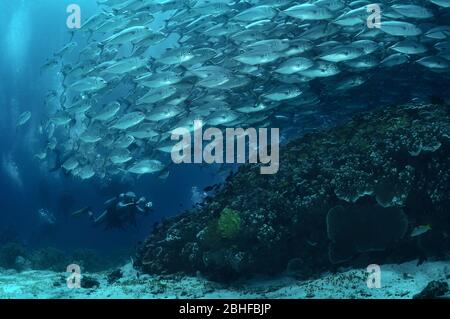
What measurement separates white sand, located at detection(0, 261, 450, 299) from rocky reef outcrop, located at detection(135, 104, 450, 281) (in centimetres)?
29

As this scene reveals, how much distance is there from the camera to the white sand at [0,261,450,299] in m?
6.15

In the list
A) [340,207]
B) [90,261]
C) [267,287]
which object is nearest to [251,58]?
[340,207]

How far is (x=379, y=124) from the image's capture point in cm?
781

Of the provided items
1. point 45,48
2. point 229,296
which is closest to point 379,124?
point 229,296

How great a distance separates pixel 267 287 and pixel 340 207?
185cm

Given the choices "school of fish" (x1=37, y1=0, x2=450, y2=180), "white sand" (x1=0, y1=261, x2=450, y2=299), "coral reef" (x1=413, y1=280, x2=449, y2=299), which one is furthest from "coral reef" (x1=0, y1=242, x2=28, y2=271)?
"coral reef" (x1=413, y1=280, x2=449, y2=299)

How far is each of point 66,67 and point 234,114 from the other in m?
6.49

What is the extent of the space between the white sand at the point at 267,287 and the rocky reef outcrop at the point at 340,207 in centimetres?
29

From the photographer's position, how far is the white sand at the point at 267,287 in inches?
242

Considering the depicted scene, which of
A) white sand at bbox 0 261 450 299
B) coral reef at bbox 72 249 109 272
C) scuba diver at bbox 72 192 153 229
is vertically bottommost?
coral reef at bbox 72 249 109 272

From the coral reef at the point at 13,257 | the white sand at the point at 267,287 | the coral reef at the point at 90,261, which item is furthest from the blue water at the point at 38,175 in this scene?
the white sand at the point at 267,287

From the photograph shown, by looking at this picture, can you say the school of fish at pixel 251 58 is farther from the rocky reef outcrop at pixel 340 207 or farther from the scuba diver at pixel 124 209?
the rocky reef outcrop at pixel 340 207

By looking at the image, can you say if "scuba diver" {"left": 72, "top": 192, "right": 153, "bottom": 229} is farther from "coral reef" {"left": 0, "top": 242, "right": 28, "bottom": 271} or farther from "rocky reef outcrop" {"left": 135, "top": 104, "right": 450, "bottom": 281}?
"coral reef" {"left": 0, "top": 242, "right": 28, "bottom": 271}

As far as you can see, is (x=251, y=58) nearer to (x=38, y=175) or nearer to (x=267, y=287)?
(x=267, y=287)
